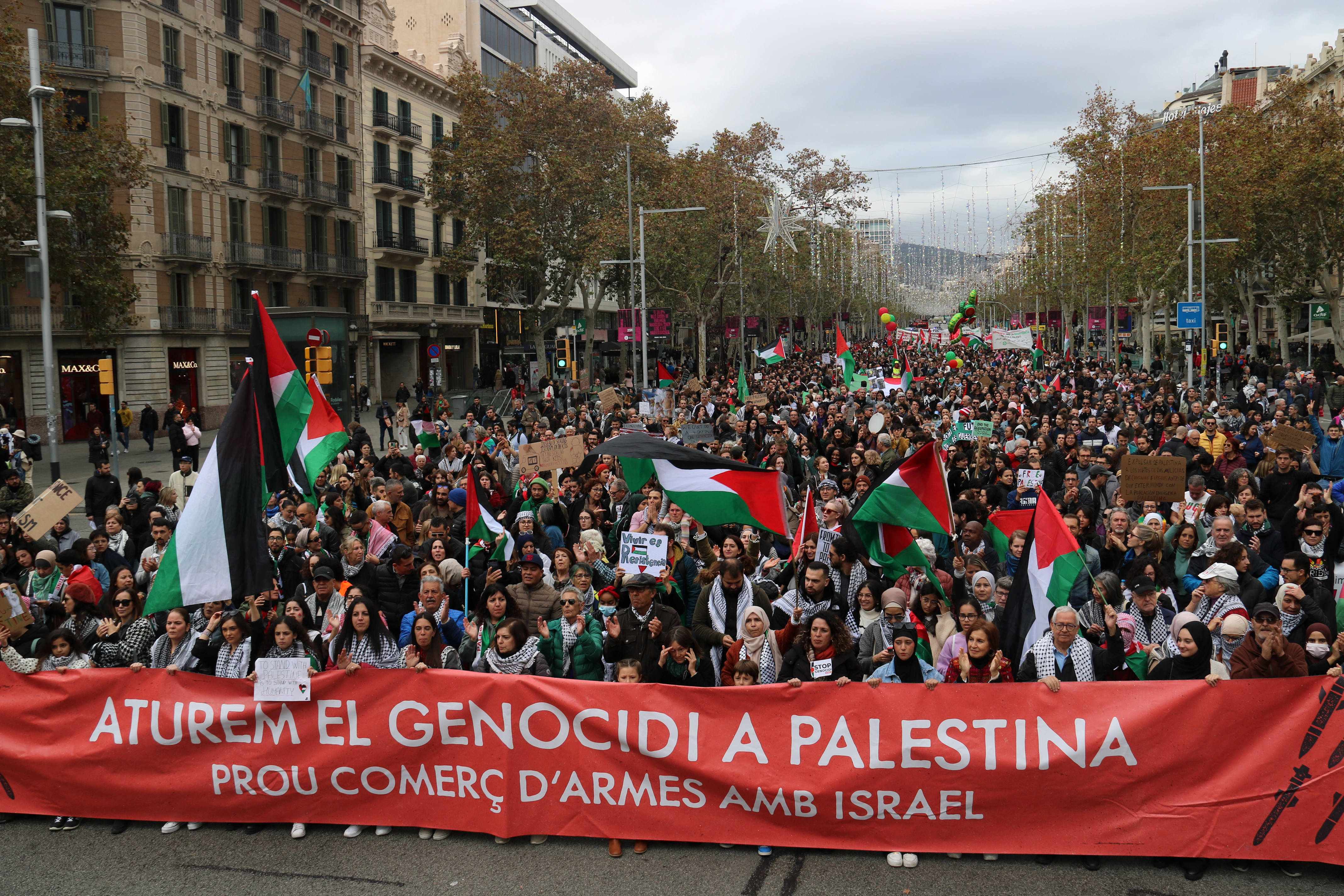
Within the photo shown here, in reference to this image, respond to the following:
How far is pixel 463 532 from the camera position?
11.8m

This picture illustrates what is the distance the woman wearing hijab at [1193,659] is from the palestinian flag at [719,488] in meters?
4.03

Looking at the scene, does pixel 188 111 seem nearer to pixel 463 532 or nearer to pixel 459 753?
pixel 463 532

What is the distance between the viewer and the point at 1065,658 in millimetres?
6492

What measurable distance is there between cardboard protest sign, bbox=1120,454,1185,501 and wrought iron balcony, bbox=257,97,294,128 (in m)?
39.3

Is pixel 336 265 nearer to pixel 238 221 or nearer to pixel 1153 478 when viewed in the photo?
pixel 238 221

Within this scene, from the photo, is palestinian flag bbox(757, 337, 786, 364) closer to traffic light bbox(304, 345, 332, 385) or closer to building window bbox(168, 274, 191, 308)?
traffic light bbox(304, 345, 332, 385)

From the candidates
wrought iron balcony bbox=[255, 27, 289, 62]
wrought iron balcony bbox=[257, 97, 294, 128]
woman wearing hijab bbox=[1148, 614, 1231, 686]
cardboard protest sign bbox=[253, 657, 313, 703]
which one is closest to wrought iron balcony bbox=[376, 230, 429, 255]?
wrought iron balcony bbox=[257, 97, 294, 128]

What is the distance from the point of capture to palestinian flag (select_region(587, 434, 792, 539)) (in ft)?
32.7

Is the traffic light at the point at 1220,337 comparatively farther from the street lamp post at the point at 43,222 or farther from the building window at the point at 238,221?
the building window at the point at 238,221

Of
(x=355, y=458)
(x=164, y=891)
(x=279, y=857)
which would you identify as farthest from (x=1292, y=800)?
(x=355, y=458)

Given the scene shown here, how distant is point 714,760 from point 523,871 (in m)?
1.21

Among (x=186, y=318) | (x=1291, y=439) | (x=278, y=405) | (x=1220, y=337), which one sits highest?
(x=186, y=318)

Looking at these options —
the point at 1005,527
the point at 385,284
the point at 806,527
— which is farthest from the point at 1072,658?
the point at 385,284

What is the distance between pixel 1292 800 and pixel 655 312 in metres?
38.0
